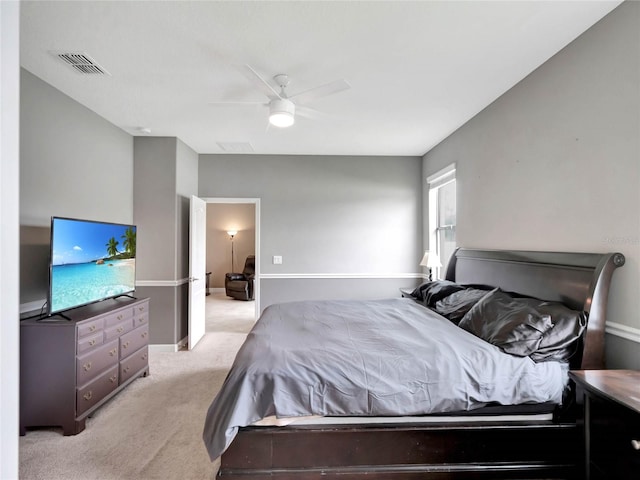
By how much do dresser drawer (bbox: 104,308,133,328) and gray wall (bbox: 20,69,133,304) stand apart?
53cm

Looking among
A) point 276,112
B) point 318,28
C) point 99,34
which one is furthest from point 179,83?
point 318,28

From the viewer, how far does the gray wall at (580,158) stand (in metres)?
1.79

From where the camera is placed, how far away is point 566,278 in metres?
2.10

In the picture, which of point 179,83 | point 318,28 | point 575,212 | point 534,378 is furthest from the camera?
point 179,83

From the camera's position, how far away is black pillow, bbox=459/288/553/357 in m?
1.88

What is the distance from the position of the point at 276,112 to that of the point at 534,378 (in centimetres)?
253

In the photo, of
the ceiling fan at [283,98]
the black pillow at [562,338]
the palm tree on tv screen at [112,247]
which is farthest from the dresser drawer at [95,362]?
the black pillow at [562,338]

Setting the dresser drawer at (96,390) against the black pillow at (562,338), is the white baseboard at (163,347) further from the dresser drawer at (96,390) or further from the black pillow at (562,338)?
the black pillow at (562,338)

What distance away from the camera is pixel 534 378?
183cm

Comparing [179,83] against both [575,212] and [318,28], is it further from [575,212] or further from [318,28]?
[575,212]

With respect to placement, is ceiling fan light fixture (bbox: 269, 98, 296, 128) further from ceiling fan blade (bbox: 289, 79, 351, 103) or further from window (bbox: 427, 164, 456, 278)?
window (bbox: 427, 164, 456, 278)

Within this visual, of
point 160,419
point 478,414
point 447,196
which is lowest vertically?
point 160,419

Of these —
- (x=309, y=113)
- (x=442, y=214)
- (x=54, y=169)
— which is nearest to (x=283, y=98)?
(x=309, y=113)

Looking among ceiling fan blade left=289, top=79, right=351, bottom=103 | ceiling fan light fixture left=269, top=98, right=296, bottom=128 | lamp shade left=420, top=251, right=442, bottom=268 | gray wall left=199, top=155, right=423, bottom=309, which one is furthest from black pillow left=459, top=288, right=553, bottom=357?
gray wall left=199, top=155, right=423, bottom=309
